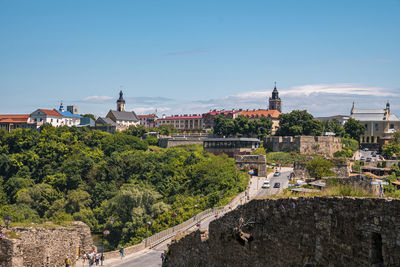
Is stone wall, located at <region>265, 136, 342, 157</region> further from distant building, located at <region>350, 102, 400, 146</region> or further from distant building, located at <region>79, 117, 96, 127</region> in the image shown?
distant building, located at <region>79, 117, 96, 127</region>

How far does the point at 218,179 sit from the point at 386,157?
977 inches

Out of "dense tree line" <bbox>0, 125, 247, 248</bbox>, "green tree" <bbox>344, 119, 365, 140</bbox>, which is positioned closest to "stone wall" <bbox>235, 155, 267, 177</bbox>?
"dense tree line" <bbox>0, 125, 247, 248</bbox>

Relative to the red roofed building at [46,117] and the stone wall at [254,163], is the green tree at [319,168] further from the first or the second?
the red roofed building at [46,117]

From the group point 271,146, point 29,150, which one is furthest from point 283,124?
point 29,150

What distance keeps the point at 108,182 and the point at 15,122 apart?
67.2 m

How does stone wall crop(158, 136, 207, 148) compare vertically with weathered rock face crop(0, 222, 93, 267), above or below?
above

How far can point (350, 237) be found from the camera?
6.98 metres

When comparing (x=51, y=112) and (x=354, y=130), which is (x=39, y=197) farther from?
(x=51, y=112)

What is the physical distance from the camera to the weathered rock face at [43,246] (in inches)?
792

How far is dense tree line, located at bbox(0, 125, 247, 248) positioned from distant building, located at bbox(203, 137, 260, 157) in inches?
180

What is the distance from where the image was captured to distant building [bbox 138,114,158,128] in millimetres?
147500

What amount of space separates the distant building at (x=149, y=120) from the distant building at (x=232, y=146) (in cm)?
7729

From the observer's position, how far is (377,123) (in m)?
92.2

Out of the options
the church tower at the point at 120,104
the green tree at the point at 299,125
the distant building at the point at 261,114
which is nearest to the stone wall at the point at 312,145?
the green tree at the point at 299,125
